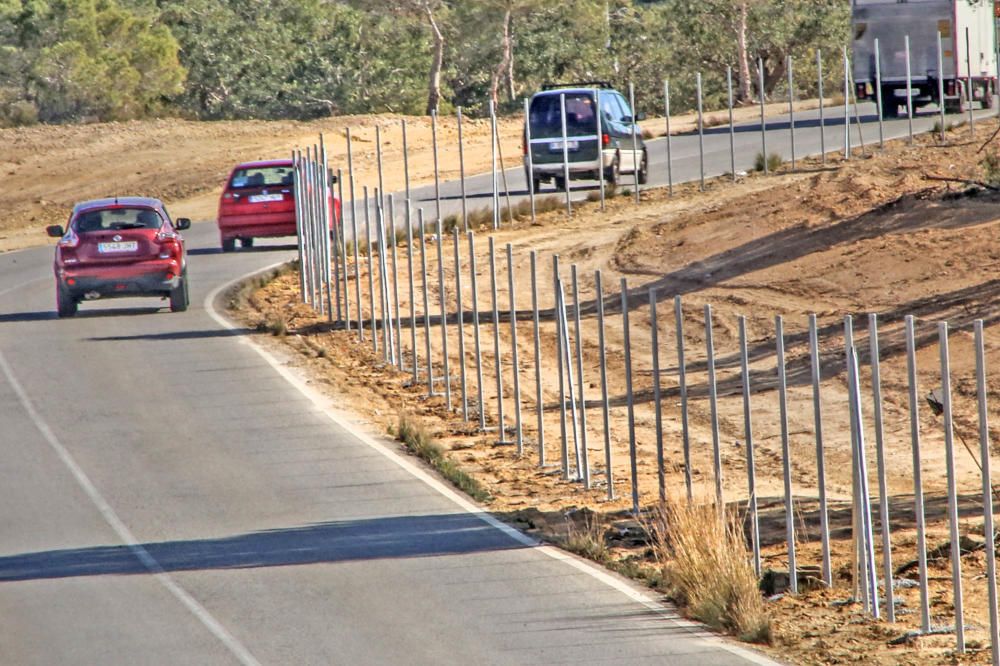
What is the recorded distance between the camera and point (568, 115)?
33094 millimetres

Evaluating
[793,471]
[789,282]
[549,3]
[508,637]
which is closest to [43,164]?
[549,3]

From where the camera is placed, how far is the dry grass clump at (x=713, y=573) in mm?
9812

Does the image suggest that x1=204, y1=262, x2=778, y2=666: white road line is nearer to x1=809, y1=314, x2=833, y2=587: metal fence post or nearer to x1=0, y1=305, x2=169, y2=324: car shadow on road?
x1=809, y1=314, x2=833, y2=587: metal fence post

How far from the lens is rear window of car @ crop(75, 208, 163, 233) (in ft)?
78.9

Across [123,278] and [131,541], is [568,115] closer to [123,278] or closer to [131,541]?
[123,278]

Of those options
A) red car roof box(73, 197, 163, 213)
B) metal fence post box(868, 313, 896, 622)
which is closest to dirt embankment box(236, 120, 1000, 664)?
metal fence post box(868, 313, 896, 622)

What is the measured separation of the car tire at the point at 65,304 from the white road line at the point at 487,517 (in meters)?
2.33

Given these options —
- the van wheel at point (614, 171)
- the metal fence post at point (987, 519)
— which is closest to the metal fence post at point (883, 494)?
the metal fence post at point (987, 519)

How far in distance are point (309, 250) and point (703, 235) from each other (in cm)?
578

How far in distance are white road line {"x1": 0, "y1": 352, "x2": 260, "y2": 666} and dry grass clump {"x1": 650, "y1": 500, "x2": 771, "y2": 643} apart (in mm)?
2584

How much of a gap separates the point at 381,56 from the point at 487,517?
5305 cm

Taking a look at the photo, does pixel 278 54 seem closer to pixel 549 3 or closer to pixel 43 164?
pixel 549 3

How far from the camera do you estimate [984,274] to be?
66.2 feet

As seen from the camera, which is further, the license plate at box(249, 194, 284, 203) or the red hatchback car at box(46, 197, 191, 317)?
the license plate at box(249, 194, 284, 203)
